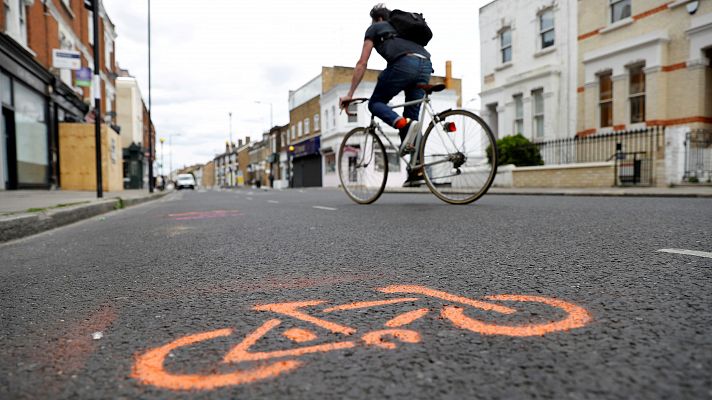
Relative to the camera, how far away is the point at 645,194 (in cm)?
908

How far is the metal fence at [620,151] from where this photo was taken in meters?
13.1

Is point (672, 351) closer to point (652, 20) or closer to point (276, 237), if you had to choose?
point (276, 237)

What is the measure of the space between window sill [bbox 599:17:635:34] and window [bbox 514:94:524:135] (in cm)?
419

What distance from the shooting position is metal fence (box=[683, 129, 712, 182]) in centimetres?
1246

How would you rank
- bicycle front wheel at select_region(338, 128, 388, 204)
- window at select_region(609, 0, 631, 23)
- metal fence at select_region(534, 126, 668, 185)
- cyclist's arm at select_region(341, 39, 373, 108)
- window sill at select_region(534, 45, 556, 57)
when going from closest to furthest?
cyclist's arm at select_region(341, 39, 373, 108)
bicycle front wheel at select_region(338, 128, 388, 204)
metal fence at select_region(534, 126, 668, 185)
window at select_region(609, 0, 631, 23)
window sill at select_region(534, 45, 556, 57)

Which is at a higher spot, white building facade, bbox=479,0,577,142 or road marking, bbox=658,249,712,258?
white building facade, bbox=479,0,577,142

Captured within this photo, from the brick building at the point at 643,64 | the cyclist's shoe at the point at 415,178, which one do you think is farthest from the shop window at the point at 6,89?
the brick building at the point at 643,64

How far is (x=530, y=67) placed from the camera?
63.3 feet

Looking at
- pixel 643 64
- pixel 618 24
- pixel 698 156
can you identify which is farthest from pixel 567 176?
pixel 618 24

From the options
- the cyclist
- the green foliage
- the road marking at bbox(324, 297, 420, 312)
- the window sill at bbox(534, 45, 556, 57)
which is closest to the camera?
the road marking at bbox(324, 297, 420, 312)

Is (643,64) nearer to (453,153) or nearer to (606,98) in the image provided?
(606,98)

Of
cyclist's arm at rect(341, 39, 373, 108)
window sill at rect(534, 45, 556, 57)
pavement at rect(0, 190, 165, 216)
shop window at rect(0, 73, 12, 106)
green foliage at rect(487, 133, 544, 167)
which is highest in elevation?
window sill at rect(534, 45, 556, 57)

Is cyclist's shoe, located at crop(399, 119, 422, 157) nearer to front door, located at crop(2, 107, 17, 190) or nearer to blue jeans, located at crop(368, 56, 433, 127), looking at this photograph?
blue jeans, located at crop(368, 56, 433, 127)

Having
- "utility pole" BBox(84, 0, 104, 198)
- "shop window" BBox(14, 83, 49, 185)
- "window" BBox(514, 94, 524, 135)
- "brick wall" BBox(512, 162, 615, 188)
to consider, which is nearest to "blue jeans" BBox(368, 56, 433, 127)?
"utility pole" BBox(84, 0, 104, 198)
